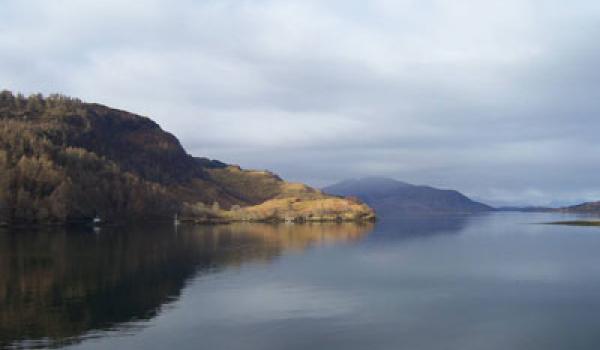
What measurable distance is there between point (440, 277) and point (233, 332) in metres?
52.4

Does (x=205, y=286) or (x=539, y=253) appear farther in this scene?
(x=539, y=253)

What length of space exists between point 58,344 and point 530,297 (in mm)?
61200

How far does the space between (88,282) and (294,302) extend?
35.0 metres

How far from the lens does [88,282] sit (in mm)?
82875

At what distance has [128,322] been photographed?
187 ft

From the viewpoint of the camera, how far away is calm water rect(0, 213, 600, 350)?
51219 mm

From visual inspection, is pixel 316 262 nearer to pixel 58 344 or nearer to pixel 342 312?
pixel 342 312

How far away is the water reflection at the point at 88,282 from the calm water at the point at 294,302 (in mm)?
218

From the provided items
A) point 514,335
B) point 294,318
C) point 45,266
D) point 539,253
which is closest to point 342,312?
point 294,318

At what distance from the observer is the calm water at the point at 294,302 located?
51.2 meters

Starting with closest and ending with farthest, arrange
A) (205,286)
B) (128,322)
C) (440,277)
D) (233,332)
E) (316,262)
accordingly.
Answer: (233,332)
(128,322)
(205,286)
(440,277)
(316,262)

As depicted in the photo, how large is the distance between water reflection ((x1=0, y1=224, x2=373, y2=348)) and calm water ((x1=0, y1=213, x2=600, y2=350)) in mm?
218

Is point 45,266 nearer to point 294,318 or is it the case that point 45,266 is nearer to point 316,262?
point 316,262

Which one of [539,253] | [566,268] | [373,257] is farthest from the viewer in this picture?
[539,253]
